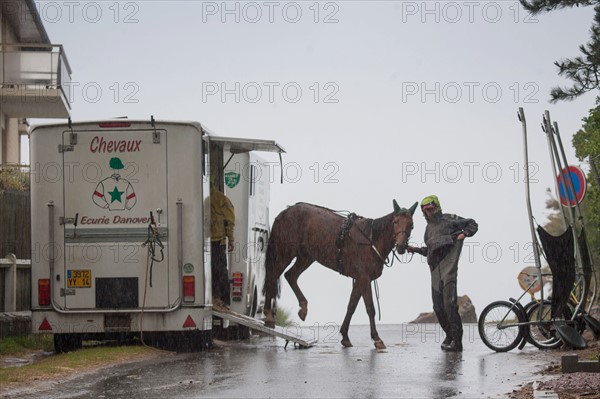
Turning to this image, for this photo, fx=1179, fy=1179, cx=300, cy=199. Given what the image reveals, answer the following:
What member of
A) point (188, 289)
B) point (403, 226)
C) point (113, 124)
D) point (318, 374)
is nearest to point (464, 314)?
point (403, 226)

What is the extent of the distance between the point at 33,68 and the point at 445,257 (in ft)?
62.9

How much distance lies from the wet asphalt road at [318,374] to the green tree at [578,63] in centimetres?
366

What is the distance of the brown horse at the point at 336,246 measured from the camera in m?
18.1

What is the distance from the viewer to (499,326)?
1664 cm

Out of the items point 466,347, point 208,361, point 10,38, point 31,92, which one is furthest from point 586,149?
point 10,38

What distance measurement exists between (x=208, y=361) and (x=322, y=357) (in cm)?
156

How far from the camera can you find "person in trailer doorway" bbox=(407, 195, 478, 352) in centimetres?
1712

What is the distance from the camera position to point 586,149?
19141 mm

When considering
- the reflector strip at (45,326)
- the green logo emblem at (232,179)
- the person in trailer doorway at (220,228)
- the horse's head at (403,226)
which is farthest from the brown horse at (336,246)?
the reflector strip at (45,326)

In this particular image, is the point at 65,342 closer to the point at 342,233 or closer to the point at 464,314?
the point at 342,233

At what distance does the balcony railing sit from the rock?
40.3ft

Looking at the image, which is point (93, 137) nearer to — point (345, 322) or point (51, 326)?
point (51, 326)

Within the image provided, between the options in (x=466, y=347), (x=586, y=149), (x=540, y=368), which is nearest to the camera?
(x=540, y=368)

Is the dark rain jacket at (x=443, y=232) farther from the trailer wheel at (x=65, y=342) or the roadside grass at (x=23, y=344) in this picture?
the roadside grass at (x=23, y=344)
